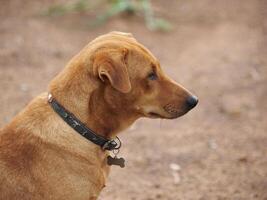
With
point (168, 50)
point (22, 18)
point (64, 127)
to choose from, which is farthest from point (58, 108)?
point (22, 18)

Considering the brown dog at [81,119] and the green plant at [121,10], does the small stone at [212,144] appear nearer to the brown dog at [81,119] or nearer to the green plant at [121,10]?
the brown dog at [81,119]

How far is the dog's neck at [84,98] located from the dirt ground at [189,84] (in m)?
1.46

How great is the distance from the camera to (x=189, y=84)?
6727 mm

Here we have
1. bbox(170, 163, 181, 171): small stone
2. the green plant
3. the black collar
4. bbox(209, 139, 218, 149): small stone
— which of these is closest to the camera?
the black collar

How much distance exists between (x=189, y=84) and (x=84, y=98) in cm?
351

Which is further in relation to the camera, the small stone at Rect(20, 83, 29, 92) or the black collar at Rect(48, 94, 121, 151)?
the small stone at Rect(20, 83, 29, 92)

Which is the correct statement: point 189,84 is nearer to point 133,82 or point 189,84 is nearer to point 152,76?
point 152,76

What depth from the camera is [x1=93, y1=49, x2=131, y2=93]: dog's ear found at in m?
3.24

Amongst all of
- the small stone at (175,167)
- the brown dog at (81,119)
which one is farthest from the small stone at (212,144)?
the brown dog at (81,119)

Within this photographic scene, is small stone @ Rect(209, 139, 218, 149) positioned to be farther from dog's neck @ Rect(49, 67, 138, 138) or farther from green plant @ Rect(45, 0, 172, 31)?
green plant @ Rect(45, 0, 172, 31)

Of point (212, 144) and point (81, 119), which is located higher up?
point (212, 144)

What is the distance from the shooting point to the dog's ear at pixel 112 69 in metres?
3.24

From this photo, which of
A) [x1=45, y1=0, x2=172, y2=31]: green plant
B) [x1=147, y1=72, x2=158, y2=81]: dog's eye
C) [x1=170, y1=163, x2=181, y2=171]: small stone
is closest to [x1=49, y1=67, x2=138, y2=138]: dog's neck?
[x1=147, y1=72, x2=158, y2=81]: dog's eye

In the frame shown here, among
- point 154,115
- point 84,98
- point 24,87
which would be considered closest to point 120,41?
point 84,98
